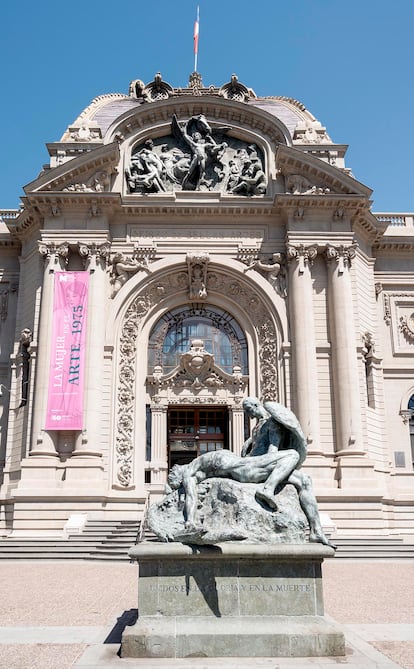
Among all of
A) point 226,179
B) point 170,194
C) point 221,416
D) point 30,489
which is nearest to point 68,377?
point 30,489

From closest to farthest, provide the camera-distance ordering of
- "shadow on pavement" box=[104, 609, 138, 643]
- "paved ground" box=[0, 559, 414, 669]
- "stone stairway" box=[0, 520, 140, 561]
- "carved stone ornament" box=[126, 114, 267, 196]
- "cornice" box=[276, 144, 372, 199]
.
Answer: "paved ground" box=[0, 559, 414, 669]
"shadow on pavement" box=[104, 609, 138, 643]
"stone stairway" box=[0, 520, 140, 561]
"cornice" box=[276, 144, 372, 199]
"carved stone ornament" box=[126, 114, 267, 196]

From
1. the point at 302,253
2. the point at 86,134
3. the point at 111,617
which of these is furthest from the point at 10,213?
the point at 111,617

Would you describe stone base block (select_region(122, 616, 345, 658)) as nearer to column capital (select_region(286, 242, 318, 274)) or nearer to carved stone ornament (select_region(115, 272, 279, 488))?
carved stone ornament (select_region(115, 272, 279, 488))

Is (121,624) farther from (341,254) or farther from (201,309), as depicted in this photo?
(341,254)

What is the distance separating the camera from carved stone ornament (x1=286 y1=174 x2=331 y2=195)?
27.0 metres

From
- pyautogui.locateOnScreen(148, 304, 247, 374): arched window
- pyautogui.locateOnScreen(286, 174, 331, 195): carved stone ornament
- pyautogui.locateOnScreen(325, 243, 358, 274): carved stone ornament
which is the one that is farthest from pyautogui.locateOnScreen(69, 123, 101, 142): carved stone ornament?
pyautogui.locateOnScreen(325, 243, 358, 274): carved stone ornament

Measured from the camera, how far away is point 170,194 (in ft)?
90.7

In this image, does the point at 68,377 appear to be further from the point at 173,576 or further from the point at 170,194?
the point at 173,576

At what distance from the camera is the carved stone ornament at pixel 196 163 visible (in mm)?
28000

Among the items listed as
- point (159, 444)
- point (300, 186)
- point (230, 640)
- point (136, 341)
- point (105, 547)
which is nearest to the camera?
point (230, 640)

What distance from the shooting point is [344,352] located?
25234 millimetres

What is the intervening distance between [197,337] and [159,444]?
501 cm

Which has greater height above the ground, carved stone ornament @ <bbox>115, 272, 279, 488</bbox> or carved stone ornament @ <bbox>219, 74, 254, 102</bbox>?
carved stone ornament @ <bbox>219, 74, 254, 102</bbox>

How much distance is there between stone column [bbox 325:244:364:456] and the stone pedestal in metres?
17.1
